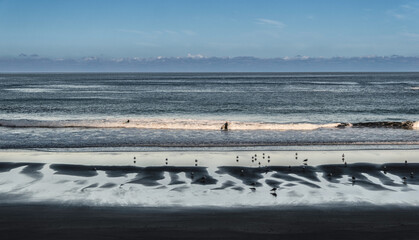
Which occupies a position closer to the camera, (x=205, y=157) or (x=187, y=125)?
(x=205, y=157)

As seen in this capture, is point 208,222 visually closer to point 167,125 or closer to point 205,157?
point 205,157

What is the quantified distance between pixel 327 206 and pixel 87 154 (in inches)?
639

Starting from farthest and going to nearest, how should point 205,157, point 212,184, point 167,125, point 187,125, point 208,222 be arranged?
1. point 187,125
2. point 167,125
3. point 205,157
4. point 212,184
5. point 208,222

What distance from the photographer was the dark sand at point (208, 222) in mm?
13344

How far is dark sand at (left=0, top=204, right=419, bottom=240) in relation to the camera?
13.3 meters

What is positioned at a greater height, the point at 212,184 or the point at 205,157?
the point at 212,184

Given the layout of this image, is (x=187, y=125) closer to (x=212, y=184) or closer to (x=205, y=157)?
(x=205, y=157)

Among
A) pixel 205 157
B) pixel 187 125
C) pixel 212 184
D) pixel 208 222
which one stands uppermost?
pixel 208 222

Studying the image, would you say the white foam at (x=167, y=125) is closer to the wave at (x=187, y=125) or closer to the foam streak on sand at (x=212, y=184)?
the wave at (x=187, y=125)

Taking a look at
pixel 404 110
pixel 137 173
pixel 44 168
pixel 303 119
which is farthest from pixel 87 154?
pixel 404 110

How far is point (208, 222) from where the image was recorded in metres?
14.3

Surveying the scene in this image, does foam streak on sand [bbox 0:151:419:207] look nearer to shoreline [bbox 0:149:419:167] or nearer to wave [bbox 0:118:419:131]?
shoreline [bbox 0:149:419:167]

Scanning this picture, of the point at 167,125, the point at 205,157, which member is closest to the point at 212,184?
the point at 205,157

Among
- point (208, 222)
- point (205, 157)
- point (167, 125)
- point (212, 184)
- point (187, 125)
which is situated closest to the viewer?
point (208, 222)
